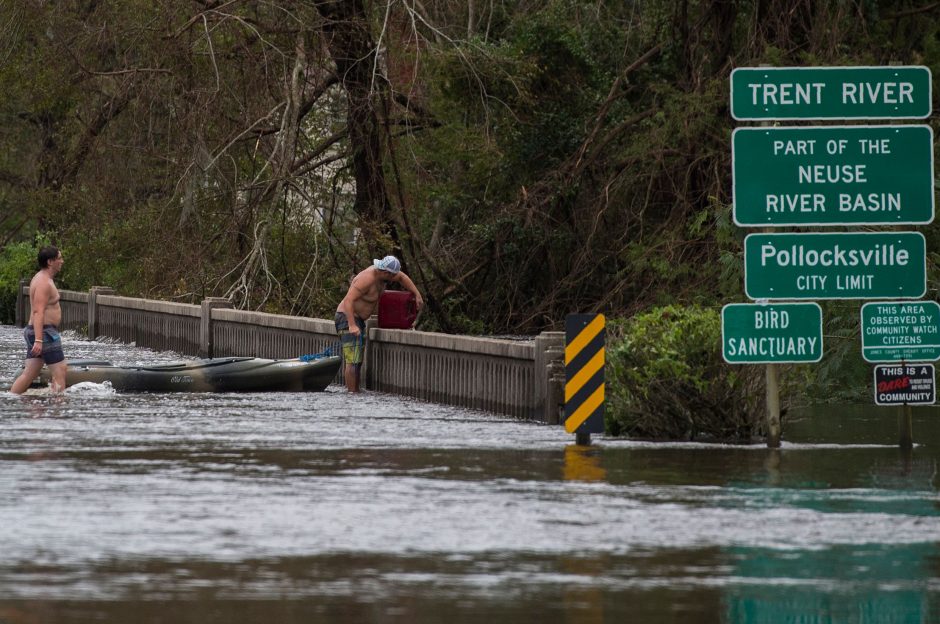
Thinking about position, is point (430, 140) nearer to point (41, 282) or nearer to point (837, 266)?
point (41, 282)

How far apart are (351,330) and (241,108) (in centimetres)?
1130

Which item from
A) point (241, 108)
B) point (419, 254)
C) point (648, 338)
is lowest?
point (648, 338)

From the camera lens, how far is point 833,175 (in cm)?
1559

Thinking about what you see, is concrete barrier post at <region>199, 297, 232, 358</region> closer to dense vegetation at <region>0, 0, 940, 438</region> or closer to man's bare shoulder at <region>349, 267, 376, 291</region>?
dense vegetation at <region>0, 0, 940, 438</region>

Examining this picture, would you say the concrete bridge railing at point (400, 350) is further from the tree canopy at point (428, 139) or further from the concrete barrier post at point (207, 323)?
the tree canopy at point (428, 139)

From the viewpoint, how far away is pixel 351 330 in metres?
22.5

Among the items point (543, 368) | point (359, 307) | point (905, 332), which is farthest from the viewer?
point (359, 307)

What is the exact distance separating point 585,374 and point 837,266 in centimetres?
232

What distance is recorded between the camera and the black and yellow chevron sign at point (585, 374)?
606 inches

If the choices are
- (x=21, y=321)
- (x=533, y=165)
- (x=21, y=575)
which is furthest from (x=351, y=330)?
(x=21, y=321)

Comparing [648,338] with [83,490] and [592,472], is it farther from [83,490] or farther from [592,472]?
[83,490]

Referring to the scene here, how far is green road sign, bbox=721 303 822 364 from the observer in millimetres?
15258

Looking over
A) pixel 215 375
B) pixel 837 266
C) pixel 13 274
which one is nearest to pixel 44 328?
pixel 215 375

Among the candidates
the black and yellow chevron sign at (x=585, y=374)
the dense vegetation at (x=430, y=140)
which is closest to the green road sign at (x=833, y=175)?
the black and yellow chevron sign at (x=585, y=374)
